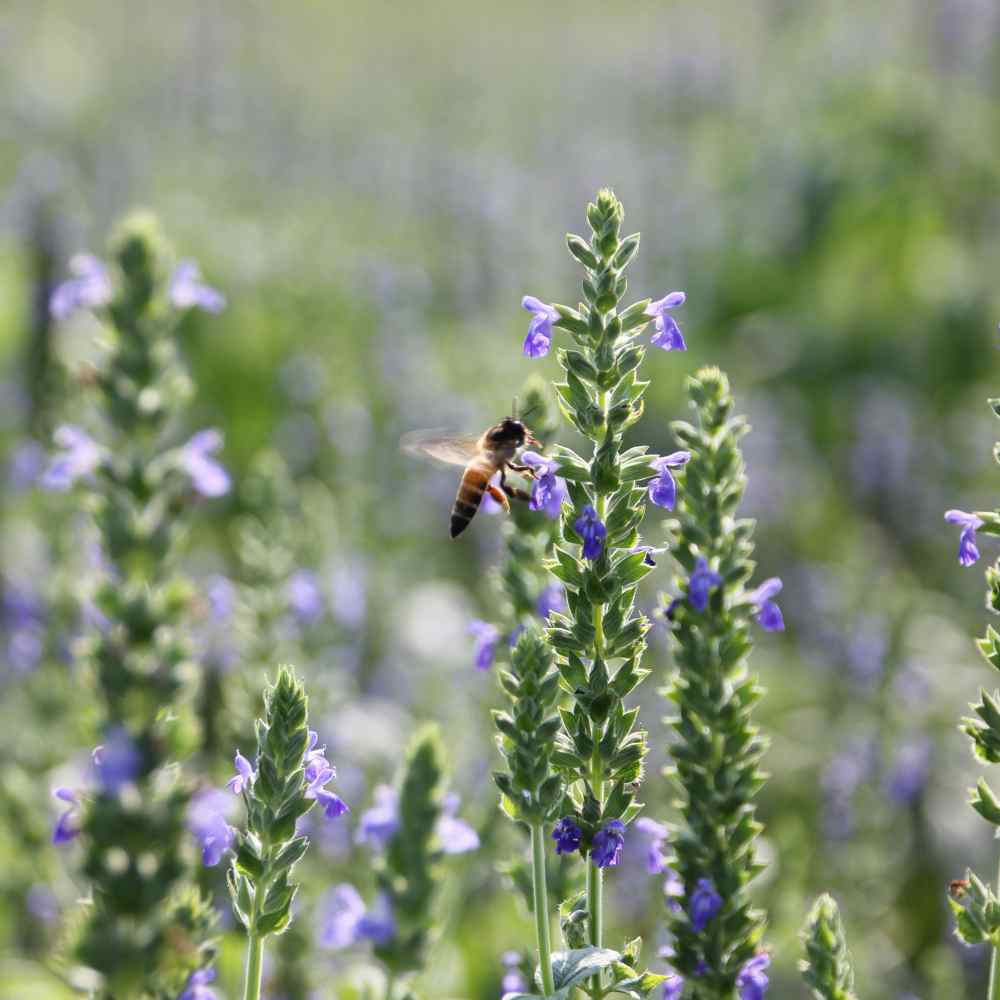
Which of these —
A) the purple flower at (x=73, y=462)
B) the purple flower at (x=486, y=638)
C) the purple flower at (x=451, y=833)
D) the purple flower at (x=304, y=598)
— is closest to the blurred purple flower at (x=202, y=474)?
the purple flower at (x=73, y=462)

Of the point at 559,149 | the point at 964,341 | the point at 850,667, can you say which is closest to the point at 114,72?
the point at 559,149

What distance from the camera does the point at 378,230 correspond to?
55.0 feet

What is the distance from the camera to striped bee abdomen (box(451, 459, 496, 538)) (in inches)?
118

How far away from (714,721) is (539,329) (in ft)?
2.32

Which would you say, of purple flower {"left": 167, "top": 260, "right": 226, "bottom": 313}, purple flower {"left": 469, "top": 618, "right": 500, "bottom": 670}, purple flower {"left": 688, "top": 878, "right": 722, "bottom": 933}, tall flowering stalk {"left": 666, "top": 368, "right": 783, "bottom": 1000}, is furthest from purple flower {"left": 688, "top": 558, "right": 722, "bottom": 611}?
purple flower {"left": 167, "top": 260, "right": 226, "bottom": 313}

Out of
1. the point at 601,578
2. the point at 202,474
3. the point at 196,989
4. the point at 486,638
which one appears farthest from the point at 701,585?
the point at 202,474

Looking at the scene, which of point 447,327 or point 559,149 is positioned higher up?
point 559,149

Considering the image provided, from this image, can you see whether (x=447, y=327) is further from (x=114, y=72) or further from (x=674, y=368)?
(x=114, y=72)

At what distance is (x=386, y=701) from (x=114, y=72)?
20.4m

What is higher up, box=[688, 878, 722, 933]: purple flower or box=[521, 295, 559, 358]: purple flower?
box=[521, 295, 559, 358]: purple flower

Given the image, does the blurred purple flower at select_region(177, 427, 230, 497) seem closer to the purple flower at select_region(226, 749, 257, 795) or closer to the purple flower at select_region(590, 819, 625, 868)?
the purple flower at select_region(226, 749, 257, 795)

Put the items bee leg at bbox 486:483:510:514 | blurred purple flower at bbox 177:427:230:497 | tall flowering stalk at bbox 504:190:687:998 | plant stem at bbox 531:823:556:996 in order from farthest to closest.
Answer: blurred purple flower at bbox 177:427:230:497 < bee leg at bbox 486:483:510:514 < tall flowering stalk at bbox 504:190:687:998 < plant stem at bbox 531:823:556:996

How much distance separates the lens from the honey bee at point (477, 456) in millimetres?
2924

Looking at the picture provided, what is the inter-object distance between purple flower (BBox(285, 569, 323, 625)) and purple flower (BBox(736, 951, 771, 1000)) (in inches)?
75.4
